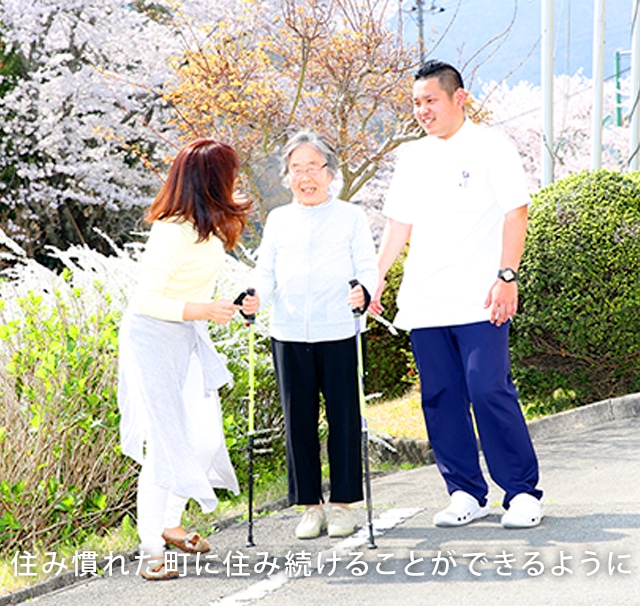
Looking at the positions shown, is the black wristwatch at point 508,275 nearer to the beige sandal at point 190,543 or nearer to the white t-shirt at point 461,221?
the white t-shirt at point 461,221

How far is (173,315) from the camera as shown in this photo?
4383 mm

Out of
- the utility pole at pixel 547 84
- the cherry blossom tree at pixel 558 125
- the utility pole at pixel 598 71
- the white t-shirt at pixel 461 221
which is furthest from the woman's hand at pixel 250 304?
the cherry blossom tree at pixel 558 125

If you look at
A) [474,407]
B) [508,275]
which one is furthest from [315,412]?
[508,275]

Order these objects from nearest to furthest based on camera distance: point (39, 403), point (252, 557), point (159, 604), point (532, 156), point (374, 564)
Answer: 1. point (159, 604)
2. point (374, 564)
3. point (252, 557)
4. point (39, 403)
5. point (532, 156)

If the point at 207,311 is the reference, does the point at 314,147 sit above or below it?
above

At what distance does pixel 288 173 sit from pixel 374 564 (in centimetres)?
202

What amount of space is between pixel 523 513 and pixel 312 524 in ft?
3.55

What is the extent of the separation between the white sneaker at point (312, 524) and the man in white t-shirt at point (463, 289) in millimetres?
622

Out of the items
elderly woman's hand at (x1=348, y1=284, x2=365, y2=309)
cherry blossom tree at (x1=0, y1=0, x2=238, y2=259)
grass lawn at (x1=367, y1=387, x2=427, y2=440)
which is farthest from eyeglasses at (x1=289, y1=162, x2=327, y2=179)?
cherry blossom tree at (x1=0, y1=0, x2=238, y2=259)

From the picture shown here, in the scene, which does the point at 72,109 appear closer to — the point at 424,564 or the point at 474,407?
the point at 474,407

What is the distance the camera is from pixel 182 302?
14.5ft

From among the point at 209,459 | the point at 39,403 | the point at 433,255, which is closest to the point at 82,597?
the point at 209,459

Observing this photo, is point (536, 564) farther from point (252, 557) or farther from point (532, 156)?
point (532, 156)

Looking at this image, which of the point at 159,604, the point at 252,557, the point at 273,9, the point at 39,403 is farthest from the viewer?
the point at 273,9
